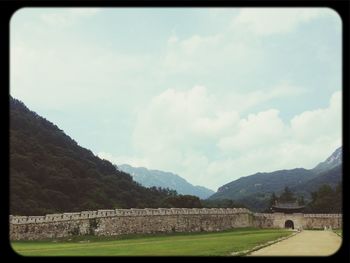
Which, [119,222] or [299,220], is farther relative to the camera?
[299,220]

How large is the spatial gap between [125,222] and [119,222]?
34 centimetres

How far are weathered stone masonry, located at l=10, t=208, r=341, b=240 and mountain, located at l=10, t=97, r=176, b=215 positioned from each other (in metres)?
5.78

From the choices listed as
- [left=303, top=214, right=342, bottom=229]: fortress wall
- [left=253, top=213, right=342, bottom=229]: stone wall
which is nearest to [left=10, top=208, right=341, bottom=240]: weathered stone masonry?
[left=253, top=213, right=342, bottom=229]: stone wall

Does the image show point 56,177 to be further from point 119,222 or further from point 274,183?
point 274,183

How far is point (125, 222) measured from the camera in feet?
68.4

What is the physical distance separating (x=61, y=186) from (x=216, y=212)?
29.7 feet

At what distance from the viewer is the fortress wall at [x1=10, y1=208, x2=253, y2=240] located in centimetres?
1830

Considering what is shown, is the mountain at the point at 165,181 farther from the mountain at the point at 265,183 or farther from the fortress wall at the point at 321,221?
the fortress wall at the point at 321,221

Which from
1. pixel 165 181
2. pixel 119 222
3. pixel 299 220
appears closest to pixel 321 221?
pixel 299 220

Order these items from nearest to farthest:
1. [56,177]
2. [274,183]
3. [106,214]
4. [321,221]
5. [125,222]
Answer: [106,214] → [125,222] → [56,177] → [321,221] → [274,183]

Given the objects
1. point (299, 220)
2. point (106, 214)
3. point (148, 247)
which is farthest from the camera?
point (299, 220)

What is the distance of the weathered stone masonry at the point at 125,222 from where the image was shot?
60.2ft
